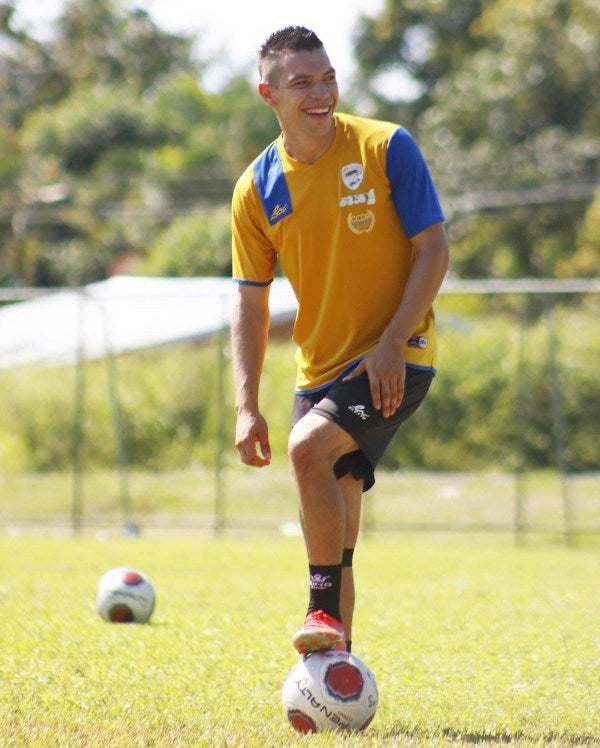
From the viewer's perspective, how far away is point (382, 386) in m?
5.30

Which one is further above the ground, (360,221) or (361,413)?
(360,221)

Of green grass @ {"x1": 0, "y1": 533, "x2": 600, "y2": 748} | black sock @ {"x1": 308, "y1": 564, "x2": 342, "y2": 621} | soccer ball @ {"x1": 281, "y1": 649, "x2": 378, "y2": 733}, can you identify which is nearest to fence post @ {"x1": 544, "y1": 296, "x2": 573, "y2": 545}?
green grass @ {"x1": 0, "y1": 533, "x2": 600, "y2": 748}

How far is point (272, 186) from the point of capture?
222 inches

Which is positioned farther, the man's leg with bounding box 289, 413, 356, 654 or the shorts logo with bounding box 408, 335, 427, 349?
the shorts logo with bounding box 408, 335, 427, 349

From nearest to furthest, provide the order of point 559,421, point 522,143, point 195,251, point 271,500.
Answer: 1. point 559,421
2. point 271,500
3. point 195,251
4. point 522,143

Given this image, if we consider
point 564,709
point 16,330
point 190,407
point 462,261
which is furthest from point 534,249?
point 564,709

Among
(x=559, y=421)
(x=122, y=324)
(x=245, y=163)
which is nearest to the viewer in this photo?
(x=559, y=421)

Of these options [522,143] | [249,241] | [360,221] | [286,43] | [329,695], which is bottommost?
[329,695]

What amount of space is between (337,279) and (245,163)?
52.4 meters

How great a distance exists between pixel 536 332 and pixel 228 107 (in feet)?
151

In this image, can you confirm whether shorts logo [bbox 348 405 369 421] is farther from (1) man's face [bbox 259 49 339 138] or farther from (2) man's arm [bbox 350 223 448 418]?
(1) man's face [bbox 259 49 339 138]

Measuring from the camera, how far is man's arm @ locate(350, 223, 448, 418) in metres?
5.30

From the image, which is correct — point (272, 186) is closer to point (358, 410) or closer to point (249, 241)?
point (249, 241)

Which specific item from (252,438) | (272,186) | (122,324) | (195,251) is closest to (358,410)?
(252,438)
